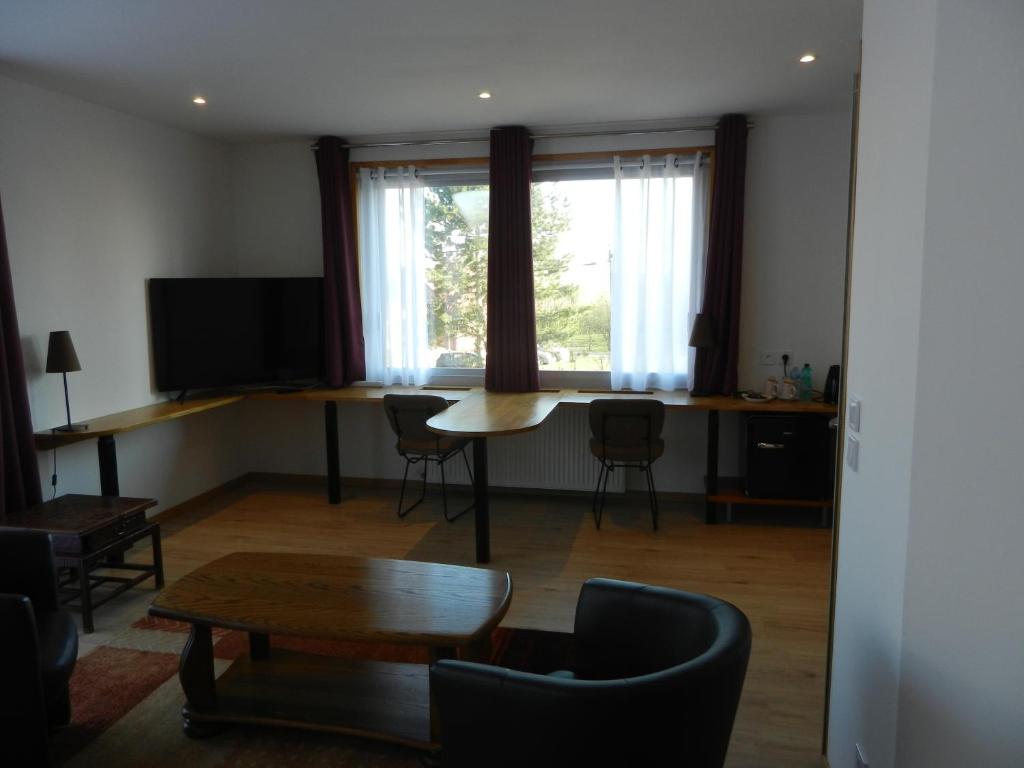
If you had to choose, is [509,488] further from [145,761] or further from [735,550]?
[145,761]

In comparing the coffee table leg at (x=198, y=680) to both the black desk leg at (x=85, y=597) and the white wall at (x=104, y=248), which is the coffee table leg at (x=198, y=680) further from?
the white wall at (x=104, y=248)

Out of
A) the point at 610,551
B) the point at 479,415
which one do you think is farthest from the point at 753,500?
the point at 479,415

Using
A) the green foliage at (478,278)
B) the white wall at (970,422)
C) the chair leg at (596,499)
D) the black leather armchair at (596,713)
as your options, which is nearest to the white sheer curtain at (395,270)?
the green foliage at (478,278)

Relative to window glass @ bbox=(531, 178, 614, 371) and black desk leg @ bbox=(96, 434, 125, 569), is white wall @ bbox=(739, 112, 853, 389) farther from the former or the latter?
black desk leg @ bbox=(96, 434, 125, 569)

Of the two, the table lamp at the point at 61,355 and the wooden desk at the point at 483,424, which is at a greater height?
the table lamp at the point at 61,355

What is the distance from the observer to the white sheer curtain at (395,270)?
518cm

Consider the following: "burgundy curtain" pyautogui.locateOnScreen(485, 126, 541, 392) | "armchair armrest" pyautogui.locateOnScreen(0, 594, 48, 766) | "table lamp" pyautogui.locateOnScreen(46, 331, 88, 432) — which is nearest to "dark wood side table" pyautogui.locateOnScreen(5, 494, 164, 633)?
"table lamp" pyautogui.locateOnScreen(46, 331, 88, 432)

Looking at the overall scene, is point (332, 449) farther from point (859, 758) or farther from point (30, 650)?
point (859, 758)

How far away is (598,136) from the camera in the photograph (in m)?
4.88

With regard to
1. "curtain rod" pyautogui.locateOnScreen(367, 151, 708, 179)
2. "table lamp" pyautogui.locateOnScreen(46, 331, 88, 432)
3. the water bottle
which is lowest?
the water bottle

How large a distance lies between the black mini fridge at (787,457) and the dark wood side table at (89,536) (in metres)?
3.59

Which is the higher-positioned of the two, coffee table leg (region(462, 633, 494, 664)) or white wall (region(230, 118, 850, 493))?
white wall (region(230, 118, 850, 493))

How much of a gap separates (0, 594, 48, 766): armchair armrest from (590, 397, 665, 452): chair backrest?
10.0 feet

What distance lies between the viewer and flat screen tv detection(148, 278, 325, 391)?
186 inches
